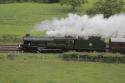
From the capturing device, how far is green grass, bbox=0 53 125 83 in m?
34.6

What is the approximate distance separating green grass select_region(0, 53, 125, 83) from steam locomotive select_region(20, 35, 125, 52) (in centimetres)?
223

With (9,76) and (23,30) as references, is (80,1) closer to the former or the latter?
(23,30)

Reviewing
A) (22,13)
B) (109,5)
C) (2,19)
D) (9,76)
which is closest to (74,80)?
(9,76)

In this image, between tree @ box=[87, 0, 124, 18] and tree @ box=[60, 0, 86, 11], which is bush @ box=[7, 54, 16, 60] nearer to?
tree @ box=[87, 0, 124, 18]

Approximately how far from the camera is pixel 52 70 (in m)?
38.0

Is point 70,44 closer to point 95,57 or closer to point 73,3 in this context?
point 95,57

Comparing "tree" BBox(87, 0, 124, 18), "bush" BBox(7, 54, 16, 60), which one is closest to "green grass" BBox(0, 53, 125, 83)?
"bush" BBox(7, 54, 16, 60)

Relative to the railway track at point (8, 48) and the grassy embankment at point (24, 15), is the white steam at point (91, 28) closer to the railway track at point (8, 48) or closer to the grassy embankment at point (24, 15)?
the railway track at point (8, 48)

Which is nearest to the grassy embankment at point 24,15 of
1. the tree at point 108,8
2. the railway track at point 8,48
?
the railway track at point 8,48

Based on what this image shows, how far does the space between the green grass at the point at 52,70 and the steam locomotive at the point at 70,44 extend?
2233mm

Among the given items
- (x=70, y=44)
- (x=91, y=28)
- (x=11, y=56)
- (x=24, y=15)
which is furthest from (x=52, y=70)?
(x=24, y=15)

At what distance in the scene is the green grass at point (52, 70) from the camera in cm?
3459

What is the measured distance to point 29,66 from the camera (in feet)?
129

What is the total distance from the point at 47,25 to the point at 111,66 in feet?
51.0
